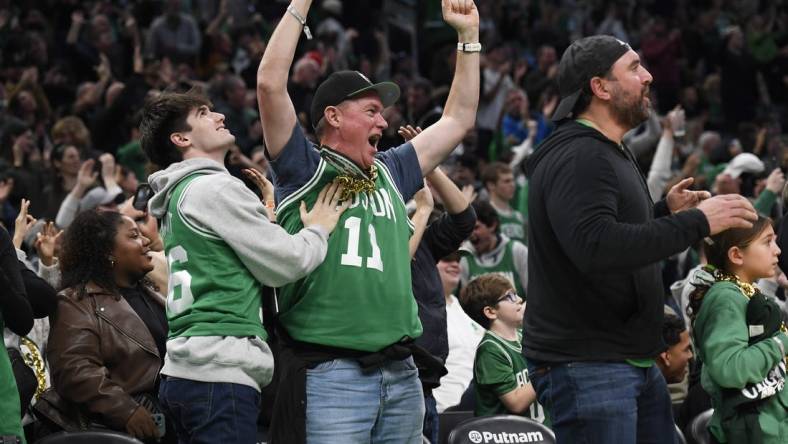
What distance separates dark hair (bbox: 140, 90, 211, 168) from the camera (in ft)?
14.6

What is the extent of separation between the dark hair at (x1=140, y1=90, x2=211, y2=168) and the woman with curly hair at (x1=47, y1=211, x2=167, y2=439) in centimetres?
137

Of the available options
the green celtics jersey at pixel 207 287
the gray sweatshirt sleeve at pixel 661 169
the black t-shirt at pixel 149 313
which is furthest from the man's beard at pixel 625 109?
the gray sweatshirt sleeve at pixel 661 169

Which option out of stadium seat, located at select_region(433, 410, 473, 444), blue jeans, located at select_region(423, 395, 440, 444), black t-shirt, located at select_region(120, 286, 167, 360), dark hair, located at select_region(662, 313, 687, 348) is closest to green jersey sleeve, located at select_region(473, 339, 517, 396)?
stadium seat, located at select_region(433, 410, 473, 444)

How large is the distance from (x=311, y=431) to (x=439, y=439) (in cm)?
251

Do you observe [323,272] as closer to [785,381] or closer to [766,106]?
[785,381]

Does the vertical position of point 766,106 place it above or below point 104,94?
below

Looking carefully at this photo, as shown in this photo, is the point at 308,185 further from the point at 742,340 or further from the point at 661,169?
the point at 661,169

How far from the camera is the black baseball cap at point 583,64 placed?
13.8 ft

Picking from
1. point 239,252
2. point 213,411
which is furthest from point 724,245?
point 213,411

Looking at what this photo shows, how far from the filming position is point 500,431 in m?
5.89

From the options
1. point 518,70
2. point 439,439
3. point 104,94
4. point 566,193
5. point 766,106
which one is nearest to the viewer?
point 566,193

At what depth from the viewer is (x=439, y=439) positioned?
6.56 metres

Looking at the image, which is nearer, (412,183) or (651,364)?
(651,364)

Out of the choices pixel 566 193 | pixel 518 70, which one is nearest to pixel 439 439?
pixel 566 193
